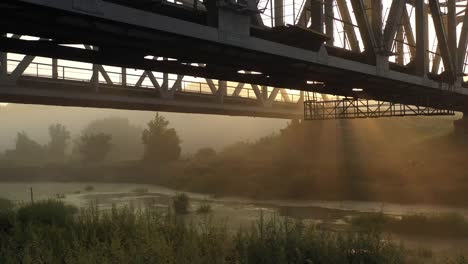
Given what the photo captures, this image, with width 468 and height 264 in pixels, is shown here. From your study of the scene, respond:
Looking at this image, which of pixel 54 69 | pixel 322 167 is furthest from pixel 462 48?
pixel 54 69

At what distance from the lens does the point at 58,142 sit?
132 metres

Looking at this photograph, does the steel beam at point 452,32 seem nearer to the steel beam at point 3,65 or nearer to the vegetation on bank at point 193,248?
the vegetation on bank at point 193,248

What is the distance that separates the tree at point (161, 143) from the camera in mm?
75188

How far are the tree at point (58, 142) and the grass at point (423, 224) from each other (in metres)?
110

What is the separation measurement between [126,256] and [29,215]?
10.2m

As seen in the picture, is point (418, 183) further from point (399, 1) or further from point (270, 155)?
point (270, 155)

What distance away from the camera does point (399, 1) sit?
19.2 metres

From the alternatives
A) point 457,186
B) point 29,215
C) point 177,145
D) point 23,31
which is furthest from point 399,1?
point 177,145

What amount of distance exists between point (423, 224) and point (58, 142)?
4763 inches

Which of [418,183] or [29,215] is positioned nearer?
[29,215]

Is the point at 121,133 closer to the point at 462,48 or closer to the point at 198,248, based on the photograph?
the point at 462,48

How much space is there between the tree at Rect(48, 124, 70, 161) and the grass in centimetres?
11030

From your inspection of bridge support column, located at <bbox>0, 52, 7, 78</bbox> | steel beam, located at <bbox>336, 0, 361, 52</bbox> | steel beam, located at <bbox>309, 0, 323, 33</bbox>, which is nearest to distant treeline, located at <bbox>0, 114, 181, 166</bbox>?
bridge support column, located at <bbox>0, 52, 7, 78</bbox>

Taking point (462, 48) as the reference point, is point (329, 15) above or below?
below
